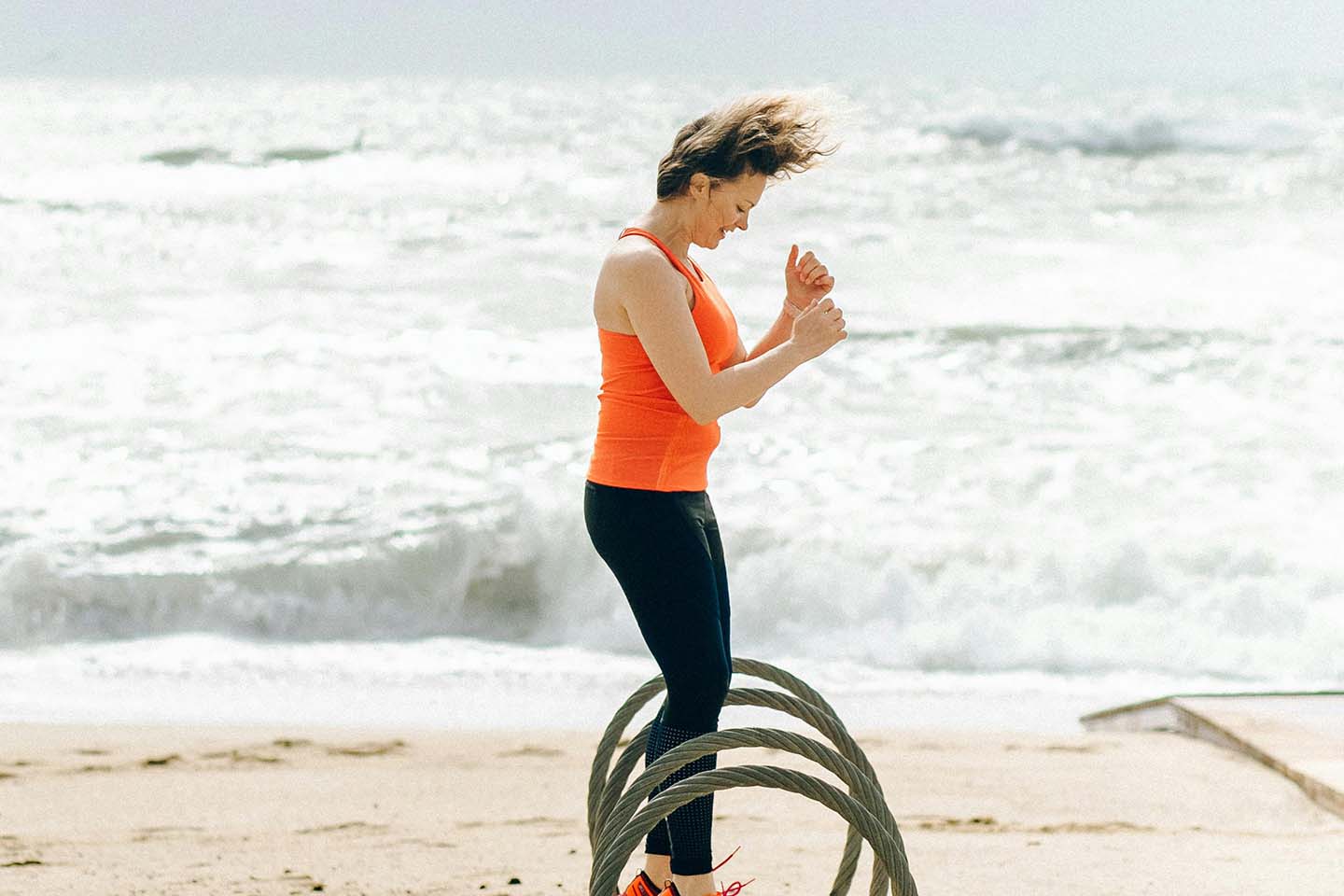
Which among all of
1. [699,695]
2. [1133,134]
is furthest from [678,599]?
[1133,134]

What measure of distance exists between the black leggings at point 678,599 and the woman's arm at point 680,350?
22 cm

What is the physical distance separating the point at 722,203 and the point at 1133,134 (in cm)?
3012

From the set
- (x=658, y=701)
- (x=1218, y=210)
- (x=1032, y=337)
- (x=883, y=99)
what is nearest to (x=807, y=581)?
(x=658, y=701)

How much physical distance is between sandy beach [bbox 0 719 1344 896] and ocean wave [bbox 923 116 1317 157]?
26.4 metres

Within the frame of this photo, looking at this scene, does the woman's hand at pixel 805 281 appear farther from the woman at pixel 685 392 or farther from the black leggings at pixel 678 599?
the black leggings at pixel 678 599

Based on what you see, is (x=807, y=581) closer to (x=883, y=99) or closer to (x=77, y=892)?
(x=77, y=892)

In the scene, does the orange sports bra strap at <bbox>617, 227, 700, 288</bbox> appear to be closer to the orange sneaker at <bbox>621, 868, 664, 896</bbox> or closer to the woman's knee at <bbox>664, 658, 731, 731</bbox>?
the woman's knee at <bbox>664, 658, 731, 731</bbox>

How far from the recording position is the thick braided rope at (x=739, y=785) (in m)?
2.23

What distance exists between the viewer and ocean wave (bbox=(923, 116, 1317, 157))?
2919cm

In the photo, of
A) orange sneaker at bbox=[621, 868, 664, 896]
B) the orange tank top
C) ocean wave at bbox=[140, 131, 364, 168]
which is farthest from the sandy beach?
ocean wave at bbox=[140, 131, 364, 168]

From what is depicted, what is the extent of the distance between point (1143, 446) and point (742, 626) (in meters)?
3.99

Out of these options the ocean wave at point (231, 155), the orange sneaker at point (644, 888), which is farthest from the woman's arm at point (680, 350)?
the ocean wave at point (231, 155)

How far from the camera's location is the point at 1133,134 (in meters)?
30.2

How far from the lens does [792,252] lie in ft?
8.48
